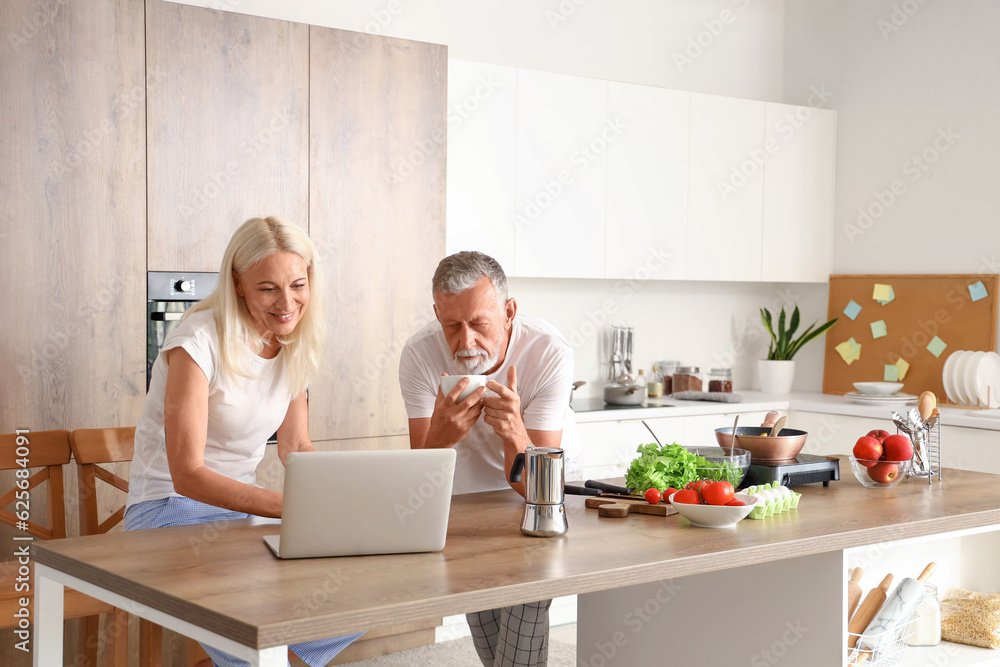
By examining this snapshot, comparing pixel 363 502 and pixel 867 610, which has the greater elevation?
pixel 363 502

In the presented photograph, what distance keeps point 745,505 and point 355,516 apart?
775mm

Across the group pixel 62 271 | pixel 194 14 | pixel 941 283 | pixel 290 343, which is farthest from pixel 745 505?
pixel 941 283

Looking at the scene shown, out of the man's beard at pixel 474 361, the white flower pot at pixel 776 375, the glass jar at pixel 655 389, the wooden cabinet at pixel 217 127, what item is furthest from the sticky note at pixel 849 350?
the man's beard at pixel 474 361

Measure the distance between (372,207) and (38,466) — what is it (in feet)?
4.67

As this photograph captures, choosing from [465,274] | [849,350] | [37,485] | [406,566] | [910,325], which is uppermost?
[465,274]

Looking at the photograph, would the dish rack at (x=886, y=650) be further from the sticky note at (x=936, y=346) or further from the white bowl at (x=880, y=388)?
the sticky note at (x=936, y=346)

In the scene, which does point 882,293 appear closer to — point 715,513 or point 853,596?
point 853,596

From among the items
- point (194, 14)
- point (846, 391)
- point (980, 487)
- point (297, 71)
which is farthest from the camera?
point (846, 391)

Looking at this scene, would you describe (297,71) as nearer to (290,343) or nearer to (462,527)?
(290,343)

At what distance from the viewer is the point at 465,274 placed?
2385 mm

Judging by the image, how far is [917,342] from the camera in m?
4.88

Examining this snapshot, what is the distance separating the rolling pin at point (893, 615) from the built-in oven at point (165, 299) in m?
2.20

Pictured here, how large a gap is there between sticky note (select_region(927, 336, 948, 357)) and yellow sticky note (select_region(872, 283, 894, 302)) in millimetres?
315

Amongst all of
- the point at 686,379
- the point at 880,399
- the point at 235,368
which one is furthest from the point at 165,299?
the point at 880,399
